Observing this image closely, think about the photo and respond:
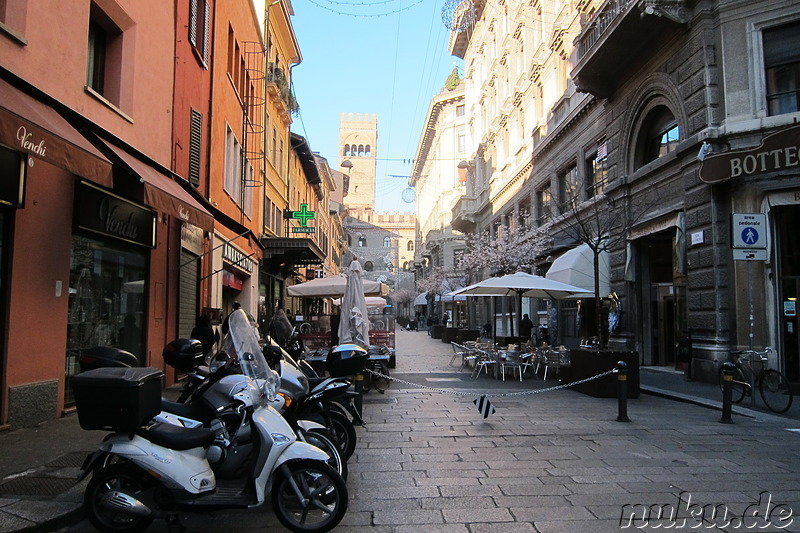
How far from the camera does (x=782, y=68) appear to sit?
13.0 metres

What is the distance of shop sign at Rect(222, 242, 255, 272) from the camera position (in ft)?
52.9

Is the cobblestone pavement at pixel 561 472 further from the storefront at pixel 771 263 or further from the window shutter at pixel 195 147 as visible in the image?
the window shutter at pixel 195 147

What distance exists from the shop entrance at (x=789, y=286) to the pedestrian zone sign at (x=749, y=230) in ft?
11.3

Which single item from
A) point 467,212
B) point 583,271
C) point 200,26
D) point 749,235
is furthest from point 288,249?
point 467,212

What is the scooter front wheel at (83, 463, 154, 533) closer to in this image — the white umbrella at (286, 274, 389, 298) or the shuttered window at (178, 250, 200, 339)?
the shuttered window at (178, 250, 200, 339)

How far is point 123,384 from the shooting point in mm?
3969

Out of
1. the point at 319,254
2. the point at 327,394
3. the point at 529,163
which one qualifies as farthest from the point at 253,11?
the point at 327,394

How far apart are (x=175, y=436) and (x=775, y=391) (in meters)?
9.52

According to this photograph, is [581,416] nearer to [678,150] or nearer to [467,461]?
[467,461]

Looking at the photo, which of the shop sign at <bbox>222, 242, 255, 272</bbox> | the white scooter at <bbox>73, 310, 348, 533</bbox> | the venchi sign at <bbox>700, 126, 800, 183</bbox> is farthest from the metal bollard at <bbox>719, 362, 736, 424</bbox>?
the shop sign at <bbox>222, 242, 255, 272</bbox>

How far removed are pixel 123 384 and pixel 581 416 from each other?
7303 mm

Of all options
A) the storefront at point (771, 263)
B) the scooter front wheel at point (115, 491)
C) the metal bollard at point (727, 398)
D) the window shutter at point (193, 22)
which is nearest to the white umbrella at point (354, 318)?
the window shutter at point (193, 22)

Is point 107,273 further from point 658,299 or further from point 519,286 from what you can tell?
point 658,299

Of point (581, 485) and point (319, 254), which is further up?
point (319, 254)
